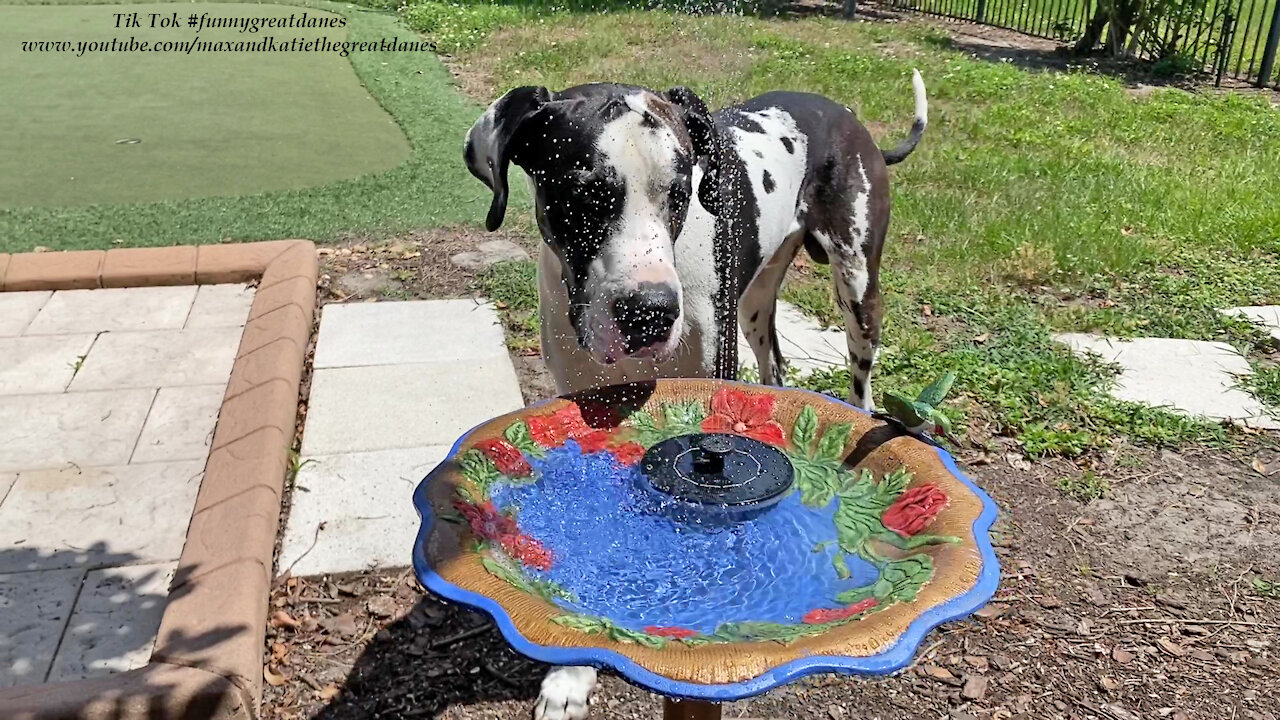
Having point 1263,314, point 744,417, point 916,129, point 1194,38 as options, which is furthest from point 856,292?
point 1194,38

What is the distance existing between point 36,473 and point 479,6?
12.0m

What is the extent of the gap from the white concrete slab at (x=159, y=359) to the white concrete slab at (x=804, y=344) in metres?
2.52

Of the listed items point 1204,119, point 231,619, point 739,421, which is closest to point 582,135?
point 739,421

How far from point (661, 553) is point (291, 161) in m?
6.91

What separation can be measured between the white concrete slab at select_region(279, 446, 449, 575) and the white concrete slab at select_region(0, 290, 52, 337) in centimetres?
219

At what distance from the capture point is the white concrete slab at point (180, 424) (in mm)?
4207

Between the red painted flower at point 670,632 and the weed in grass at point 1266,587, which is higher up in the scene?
the red painted flower at point 670,632

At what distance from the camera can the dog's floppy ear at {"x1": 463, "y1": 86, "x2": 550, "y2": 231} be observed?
262cm

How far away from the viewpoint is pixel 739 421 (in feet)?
8.66

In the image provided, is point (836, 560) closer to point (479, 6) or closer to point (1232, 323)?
point (1232, 323)

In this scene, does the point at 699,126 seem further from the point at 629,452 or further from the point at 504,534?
the point at 504,534

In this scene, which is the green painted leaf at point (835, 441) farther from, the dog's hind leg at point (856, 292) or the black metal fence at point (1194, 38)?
the black metal fence at point (1194, 38)

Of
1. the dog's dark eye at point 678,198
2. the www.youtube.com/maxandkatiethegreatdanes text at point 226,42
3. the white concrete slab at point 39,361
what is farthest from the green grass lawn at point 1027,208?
the white concrete slab at point 39,361

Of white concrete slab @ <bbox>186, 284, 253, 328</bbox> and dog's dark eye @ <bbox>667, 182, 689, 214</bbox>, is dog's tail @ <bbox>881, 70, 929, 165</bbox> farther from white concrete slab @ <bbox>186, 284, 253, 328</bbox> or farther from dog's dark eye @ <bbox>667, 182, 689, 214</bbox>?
white concrete slab @ <bbox>186, 284, 253, 328</bbox>
